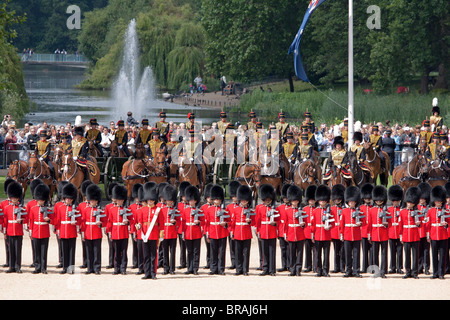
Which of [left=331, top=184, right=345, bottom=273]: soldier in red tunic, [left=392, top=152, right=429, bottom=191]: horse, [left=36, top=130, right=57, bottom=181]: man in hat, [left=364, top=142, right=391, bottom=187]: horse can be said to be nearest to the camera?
[left=331, top=184, right=345, bottom=273]: soldier in red tunic

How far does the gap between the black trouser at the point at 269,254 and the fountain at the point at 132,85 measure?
85.5ft

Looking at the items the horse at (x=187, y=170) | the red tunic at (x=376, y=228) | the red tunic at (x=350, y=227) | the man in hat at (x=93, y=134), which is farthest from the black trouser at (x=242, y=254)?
the man in hat at (x=93, y=134)

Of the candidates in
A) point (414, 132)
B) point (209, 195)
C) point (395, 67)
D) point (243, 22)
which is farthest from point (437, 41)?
point (209, 195)

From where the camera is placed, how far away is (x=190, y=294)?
49.4 ft

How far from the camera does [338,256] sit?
57.2ft

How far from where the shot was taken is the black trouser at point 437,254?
16812 millimetres

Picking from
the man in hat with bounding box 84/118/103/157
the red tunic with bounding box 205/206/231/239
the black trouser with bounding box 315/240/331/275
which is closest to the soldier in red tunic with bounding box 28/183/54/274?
the red tunic with bounding box 205/206/231/239

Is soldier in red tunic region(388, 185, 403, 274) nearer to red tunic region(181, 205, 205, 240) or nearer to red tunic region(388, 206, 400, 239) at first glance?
red tunic region(388, 206, 400, 239)

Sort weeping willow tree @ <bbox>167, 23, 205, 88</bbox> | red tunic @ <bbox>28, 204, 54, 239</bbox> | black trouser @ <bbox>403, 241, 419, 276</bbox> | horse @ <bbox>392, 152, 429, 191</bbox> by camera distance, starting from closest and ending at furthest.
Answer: black trouser @ <bbox>403, 241, 419, 276</bbox> < red tunic @ <bbox>28, 204, 54, 239</bbox> < horse @ <bbox>392, 152, 429, 191</bbox> < weeping willow tree @ <bbox>167, 23, 205, 88</bbox>

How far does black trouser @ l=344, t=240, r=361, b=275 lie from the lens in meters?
16.8

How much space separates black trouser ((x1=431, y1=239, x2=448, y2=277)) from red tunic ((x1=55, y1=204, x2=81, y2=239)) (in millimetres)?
5993

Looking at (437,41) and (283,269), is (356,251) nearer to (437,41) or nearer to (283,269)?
(283,269)

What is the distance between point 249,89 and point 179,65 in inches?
171
